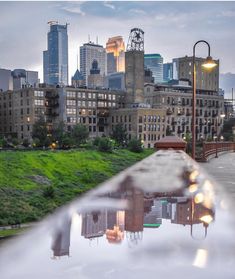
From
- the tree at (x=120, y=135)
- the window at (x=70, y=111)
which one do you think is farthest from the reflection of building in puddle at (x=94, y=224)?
the window at (x=70, y=111)

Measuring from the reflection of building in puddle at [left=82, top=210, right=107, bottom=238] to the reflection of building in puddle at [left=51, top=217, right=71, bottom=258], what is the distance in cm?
9

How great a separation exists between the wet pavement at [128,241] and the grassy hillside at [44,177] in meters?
44.2

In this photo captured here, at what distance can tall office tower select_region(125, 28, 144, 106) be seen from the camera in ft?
417

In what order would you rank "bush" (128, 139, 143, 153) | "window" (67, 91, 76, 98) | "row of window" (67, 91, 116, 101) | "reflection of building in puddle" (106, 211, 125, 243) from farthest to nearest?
"row of window" (67, 91, 116, 101)
"window" (67, 91, 76, 98)
"bush" (128, 139, 143, 153)
"reflection of building in puddle" (106, 211, 125, 243)

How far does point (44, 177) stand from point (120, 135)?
47826 millimetres

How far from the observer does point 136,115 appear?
367 feet

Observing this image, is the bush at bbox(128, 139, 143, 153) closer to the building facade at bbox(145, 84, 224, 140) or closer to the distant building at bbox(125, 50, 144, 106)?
the building facade at bbox(145, 84, 224, 140)

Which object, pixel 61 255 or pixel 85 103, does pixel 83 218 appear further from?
pixel 85 103

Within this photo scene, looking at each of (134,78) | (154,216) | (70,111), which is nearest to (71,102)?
(70,111)

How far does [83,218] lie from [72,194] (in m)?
56.0

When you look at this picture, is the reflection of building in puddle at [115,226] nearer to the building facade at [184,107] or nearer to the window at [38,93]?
the window at [38,93]

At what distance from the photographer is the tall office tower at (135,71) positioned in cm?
12700

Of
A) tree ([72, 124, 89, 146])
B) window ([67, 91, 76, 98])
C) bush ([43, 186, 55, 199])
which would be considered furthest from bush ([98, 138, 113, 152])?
bush ([43, 186, 55, 199])

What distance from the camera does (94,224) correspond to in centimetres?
256
